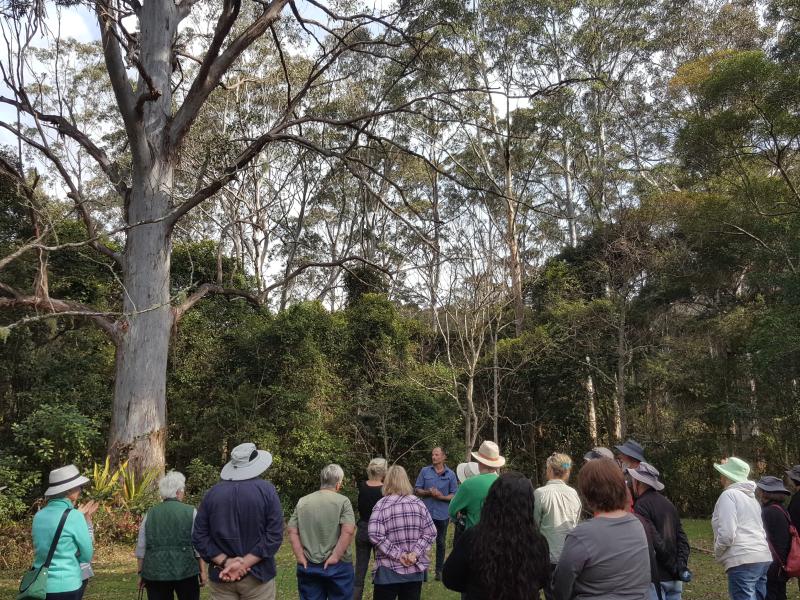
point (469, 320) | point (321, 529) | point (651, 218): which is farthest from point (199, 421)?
point (651, 218)

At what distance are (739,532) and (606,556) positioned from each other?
2212 mm

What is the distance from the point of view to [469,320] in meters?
15.0

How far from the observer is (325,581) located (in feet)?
13.5

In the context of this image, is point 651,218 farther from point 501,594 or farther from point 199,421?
point 501,594

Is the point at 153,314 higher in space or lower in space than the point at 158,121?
lower

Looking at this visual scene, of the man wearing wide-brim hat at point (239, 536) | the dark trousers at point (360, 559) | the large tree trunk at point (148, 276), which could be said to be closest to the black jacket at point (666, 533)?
the man wearing wide-brim hat at point (239, 536)

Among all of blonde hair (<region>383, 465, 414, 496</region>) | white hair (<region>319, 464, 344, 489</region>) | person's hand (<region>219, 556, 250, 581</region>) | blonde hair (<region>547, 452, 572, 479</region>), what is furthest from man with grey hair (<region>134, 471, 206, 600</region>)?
blonde hair (<region>547, 452, 572, 479</region>)

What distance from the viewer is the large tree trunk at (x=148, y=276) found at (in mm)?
9562

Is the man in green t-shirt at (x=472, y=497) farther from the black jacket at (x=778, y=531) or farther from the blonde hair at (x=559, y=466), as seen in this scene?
the black jacket at (x=778, y=531)

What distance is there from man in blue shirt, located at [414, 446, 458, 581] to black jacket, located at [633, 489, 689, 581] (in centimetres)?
292

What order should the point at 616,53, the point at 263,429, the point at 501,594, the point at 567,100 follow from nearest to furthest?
the point at 501,594 → the point at 263,429 → the point at 567,100 → the point at 616,53

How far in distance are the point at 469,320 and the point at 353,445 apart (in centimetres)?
413

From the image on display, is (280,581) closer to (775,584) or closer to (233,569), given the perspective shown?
(233,569)

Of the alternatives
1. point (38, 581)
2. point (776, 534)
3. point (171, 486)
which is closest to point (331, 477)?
point (171, 486)
